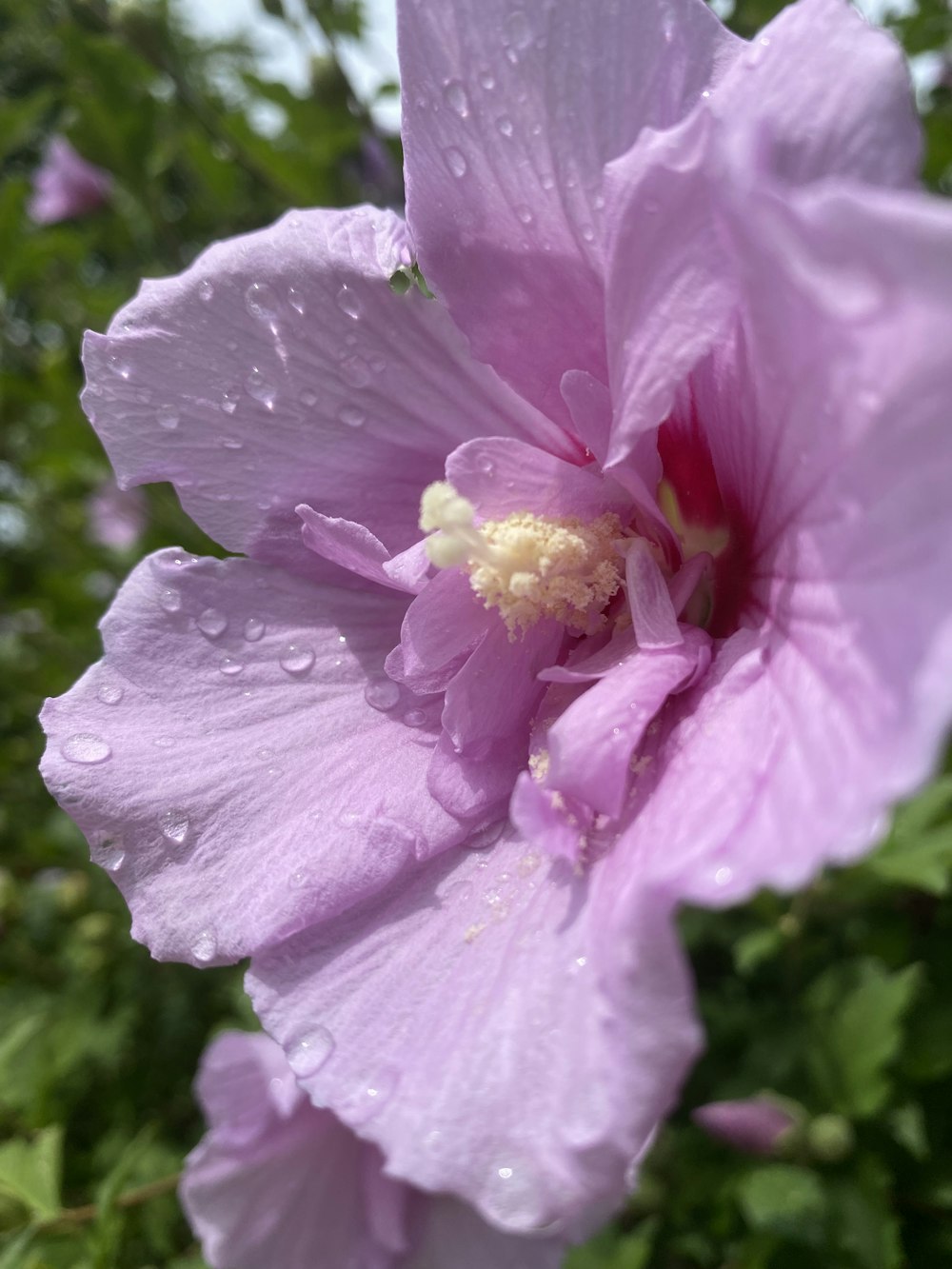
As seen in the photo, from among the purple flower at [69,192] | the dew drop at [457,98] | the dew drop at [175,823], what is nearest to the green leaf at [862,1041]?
the dew drop at [175,823]

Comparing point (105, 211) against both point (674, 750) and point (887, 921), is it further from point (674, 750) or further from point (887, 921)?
point (674, 750)

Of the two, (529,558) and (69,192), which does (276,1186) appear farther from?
(69,192)

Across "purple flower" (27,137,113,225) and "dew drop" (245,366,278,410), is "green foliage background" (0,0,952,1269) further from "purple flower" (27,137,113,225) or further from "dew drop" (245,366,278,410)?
"dew drop" (245,366,278,410)

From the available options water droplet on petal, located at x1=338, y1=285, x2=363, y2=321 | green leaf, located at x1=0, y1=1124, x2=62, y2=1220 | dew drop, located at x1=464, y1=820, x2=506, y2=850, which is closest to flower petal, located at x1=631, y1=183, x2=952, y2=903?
dew drop, located at x1=464, y1=820, x2=506, y2=850

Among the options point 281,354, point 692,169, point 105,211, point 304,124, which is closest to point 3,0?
point 105,211

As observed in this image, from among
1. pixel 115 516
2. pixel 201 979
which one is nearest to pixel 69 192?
pixel 115 516

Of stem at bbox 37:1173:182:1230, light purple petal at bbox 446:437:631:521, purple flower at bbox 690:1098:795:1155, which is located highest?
light purple petal at bbox 446:437:631:521

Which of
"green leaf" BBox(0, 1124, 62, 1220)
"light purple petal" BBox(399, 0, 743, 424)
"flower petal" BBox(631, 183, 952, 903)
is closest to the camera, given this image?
"flower petal" BBox(631, 183, 952, 903)
